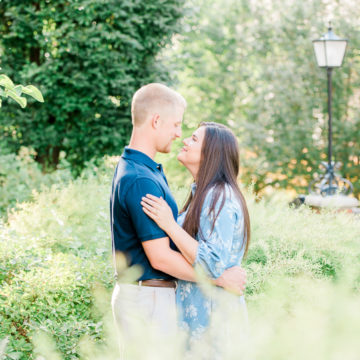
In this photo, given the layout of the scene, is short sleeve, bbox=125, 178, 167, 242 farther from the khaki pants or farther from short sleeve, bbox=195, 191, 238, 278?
the khaki pants

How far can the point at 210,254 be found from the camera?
2.61 m

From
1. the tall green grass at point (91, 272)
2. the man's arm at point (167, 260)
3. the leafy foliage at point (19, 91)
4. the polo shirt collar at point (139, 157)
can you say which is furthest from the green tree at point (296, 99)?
the man's arm at point (167, 260)

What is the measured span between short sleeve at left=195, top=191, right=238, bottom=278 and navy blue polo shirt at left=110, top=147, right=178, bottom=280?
0.64ft

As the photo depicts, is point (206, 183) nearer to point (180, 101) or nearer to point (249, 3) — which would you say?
point (180, 101)

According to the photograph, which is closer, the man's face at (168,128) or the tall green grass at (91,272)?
the man's face at (168,128)

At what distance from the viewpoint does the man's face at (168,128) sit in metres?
2.82

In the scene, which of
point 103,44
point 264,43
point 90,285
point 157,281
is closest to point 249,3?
point 264,43

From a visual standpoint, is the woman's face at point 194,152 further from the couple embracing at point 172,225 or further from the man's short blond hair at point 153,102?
the man's short blond hair at point 153,102

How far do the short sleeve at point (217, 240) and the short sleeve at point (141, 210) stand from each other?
0.23 m

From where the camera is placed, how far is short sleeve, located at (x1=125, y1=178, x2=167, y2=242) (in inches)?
102

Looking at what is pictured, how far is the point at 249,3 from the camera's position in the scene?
19.8m

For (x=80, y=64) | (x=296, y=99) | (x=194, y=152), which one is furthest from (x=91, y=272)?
(x=296, y=99)

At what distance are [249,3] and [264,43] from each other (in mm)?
2641

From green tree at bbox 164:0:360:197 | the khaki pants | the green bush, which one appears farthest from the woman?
green tree at bbox 164:0:360:197
